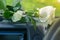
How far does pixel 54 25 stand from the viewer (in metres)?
0.84

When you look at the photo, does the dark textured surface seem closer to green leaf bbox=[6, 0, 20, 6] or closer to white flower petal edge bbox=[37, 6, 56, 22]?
white flower petal edge bbox=[37, 6, 56, 22]

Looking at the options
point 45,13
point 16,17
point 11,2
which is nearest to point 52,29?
point 45,13

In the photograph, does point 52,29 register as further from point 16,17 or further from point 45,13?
point 16,17

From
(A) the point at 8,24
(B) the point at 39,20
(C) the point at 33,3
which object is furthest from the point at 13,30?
(C) the point at 33,3

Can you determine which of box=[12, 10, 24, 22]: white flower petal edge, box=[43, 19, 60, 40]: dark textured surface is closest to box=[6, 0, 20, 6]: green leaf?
box=[12, 10, 24, 22]: white flower petal edge

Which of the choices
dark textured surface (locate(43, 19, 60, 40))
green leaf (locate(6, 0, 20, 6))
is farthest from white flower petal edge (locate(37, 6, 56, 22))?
green leaf (locate(6, 0, 20, 6))

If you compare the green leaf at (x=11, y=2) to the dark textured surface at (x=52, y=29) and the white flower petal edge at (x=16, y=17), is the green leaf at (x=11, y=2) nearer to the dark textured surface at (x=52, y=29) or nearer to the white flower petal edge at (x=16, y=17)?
the white flower petal edge at (x=16, y=17)

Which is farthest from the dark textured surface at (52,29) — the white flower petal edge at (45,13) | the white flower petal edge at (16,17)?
the white flower petal edge at (16,17)

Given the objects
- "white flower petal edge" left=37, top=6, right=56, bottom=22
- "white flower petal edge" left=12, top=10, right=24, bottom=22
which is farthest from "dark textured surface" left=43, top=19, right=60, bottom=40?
"white flower petal edge" left=12, top=10, right=24, bottom=22

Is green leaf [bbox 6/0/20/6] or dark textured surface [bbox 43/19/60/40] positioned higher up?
green leaf [bbox 6/0/20/6]

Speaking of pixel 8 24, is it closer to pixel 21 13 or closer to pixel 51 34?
pixel 21 13

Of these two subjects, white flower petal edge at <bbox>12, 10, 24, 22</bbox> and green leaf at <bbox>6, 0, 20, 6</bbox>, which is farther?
green leaf at <bbox>6, 0, 20, 6</bbox>

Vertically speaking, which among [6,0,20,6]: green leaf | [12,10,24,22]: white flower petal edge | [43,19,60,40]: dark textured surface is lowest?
[43,19,60,40]: dark textured surface

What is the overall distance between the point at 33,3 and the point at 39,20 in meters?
0.26
